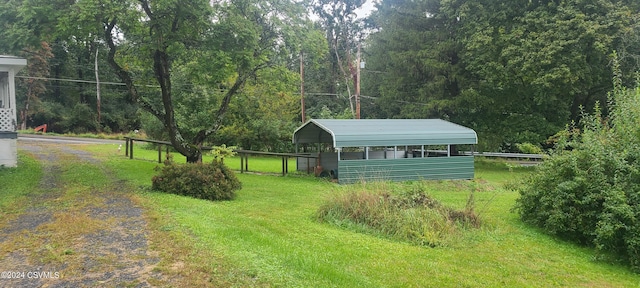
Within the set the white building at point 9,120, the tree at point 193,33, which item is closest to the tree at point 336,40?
the tree at point 193,33

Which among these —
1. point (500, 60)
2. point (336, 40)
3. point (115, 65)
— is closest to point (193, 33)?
point (115, 65)

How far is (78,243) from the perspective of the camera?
5766 millimetres

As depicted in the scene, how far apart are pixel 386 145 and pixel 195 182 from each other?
308 inches

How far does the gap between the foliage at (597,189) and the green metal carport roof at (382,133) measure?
638 cm

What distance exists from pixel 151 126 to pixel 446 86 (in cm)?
1753

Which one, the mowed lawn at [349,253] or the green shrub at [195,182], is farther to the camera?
the green shrub at [195,182]

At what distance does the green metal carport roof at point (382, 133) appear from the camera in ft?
49.8

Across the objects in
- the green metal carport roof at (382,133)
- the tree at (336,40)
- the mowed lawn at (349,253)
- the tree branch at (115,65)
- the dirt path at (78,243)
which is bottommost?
the mowed lawn at (349,253)

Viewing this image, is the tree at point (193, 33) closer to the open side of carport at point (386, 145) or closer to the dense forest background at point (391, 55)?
the dense forest background at point (391, 55)

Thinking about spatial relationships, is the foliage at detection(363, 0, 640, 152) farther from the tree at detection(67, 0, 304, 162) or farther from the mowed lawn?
the mowed lawn

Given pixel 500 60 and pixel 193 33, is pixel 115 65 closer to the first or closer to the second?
pixel 193 33

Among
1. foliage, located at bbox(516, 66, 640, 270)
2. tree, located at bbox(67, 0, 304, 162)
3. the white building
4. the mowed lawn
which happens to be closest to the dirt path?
the mowed lawn

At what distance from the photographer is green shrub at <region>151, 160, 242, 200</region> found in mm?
10125

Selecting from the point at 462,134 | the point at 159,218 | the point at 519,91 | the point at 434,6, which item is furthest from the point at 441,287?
the point at 434,6
